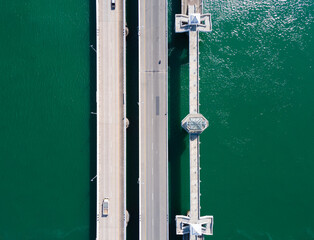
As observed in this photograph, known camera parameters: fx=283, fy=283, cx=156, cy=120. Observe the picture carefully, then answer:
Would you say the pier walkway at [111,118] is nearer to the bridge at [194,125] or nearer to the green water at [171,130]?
the green water at [171,130]

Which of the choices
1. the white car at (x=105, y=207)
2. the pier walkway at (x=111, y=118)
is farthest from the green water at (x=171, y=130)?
the white car at (x=105, y=207)

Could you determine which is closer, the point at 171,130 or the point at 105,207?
the point at 105,207

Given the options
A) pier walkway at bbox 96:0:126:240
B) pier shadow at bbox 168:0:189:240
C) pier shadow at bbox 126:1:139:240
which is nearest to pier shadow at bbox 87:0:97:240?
pier walkway at bbox 96:0:126:240

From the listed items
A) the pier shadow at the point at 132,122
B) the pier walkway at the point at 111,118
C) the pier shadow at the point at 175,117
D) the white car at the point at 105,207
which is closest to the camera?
the white car at the point at 105,207

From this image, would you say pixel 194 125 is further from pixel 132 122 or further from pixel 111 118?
pixel 111 118

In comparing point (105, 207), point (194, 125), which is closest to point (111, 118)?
point (194, 125)
